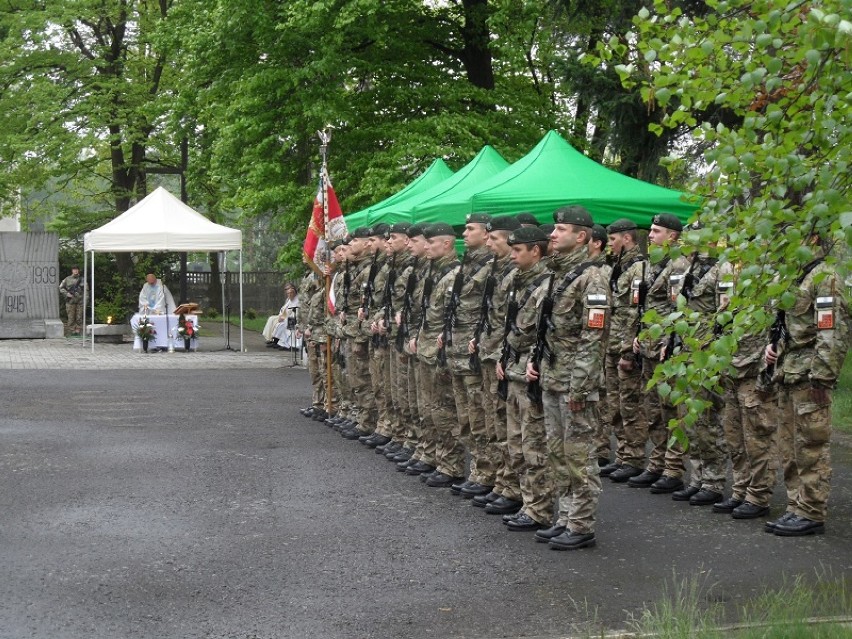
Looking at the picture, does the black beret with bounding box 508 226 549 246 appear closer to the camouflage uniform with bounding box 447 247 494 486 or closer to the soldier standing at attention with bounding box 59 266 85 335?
the camouflage uniform with bounding box 447 247 494 486

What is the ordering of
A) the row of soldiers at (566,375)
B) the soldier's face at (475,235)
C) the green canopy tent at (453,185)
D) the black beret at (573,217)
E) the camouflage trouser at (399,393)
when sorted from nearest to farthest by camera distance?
the row of soldiers at (566,375) → the black beret at (573,217) → the soldier's face at (475,235) → the camouflage trouser at (399,393) → the green canopy tent at (453,185)

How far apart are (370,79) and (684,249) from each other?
72.4 feet

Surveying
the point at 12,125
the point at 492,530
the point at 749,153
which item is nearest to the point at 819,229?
the point at 749,153

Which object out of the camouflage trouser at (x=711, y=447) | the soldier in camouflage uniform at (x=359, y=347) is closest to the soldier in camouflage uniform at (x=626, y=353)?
the camouflage trouser at (x=711, y=447)

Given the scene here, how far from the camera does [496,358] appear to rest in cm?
958

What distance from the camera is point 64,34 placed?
38.1m

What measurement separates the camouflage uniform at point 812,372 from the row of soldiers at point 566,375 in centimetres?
1

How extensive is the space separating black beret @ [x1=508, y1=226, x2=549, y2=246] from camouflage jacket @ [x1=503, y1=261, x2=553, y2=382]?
203 millimetres

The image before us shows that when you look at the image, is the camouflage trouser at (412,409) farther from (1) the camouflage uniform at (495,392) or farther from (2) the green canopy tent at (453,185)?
(2) the green canopy tent at (453,185)

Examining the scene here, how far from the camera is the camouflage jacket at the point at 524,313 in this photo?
28.7ft

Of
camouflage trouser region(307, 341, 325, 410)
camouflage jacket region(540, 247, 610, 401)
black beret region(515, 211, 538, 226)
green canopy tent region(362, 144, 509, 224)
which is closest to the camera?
camouflage jacket region(540, 247, 610, 401)

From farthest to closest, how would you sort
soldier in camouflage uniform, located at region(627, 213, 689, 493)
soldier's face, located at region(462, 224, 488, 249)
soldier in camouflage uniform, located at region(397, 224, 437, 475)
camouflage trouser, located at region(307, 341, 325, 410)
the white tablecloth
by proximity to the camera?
the white tablecloth
camouflage trouser, located at region(307, 341, 325, 410)
soldier in camouflage uniform, located at region(397, 224, 437, 475)
soldier's face, located at region(462, 224, 488, 249)
soldier in camouflage uniform, located at region(627, 213, 689, 493)

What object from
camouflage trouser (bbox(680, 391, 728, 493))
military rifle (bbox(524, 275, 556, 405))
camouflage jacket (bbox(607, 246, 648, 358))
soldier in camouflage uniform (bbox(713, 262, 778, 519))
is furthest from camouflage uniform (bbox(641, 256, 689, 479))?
military rifle (bbox(524, 275, 556, 405))

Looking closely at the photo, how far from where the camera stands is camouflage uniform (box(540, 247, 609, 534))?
809cm
